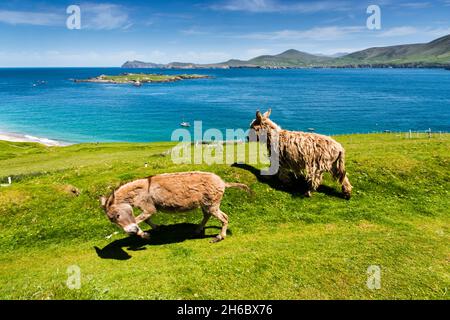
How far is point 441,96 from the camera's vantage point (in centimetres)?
16300

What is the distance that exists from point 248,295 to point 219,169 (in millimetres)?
10297

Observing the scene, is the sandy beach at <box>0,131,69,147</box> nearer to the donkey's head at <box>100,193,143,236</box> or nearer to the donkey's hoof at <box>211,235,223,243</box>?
the donkey's head at <box>100,193,143,236</box>

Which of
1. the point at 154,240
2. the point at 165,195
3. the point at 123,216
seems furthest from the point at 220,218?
the point at 123,216

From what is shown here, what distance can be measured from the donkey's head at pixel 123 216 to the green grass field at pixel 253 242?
1.40m

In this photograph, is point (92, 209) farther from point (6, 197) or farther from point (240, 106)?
point (240, 106)

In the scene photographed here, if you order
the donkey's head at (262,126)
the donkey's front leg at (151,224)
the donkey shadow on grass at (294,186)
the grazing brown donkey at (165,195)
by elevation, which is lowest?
the donkey's front leg at (151,224)
